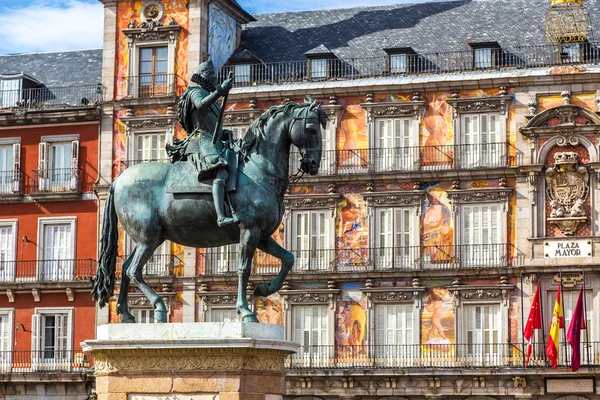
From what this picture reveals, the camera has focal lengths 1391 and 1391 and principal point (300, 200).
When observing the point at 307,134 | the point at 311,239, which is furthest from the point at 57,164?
the point at 307,134

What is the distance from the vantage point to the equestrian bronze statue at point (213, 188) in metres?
17.2

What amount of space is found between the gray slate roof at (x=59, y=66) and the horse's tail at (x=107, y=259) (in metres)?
36.6

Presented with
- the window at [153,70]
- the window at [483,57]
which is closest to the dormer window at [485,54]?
the window at [483,57]

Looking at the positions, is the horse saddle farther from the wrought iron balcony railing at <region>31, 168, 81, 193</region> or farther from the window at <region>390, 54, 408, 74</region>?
the wrought iron balcony railing at <region>31, 168, 81, 193</region>

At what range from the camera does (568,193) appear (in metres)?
46.2

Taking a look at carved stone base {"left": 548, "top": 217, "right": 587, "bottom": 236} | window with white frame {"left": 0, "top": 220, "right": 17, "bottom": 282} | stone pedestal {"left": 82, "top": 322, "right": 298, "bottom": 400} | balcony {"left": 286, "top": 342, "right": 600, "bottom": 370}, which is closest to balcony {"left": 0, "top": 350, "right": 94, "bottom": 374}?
window with white frame {"left": 0, "top": 220, "right": 17, "bottom": 282}

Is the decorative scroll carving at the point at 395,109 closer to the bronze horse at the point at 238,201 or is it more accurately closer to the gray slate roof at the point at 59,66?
the gray slate roof at the point at 59,66

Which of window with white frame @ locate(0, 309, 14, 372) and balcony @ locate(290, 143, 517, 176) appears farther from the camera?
window with white frame @ locate(0, 309, 14, 372)

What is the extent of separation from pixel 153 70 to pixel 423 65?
9.98 m

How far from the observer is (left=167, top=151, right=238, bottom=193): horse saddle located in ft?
56.6

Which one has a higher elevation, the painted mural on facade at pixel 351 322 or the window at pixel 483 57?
the window at pixel 483 57

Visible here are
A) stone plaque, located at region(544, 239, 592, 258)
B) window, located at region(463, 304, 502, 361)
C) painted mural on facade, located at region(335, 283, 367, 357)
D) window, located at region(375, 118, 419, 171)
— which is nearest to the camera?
stone plaque, located at region(544, 239, 592, 258)

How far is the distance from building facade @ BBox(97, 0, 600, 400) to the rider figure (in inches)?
1157

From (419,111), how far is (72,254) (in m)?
13.9
